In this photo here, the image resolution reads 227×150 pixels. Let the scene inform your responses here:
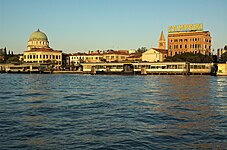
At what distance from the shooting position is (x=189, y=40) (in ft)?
432

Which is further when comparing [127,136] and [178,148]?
[127,136]

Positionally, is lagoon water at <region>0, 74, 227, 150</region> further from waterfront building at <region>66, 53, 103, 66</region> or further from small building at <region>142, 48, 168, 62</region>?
waterfront building at <region>66, 53, 103, 66</region>

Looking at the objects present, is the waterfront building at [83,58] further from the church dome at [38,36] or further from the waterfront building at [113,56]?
the church dome at [38,36]

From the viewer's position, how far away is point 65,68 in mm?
156625

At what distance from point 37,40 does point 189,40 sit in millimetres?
80996

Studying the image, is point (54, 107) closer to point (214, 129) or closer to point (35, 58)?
point (214, 129)

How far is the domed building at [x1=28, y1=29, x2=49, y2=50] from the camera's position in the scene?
171750mm

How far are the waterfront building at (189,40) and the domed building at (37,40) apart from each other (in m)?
70.0

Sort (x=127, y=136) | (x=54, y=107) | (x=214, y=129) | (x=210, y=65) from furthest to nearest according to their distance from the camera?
1. (x=210, y=65)
2. (x=54, y=107)
3. (x=214, y=129)
4. (x=127, y=136)

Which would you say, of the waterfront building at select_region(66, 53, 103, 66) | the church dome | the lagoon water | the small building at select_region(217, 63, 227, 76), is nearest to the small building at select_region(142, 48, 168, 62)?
the waterfront building at select_region(66, 53, 103, 66)

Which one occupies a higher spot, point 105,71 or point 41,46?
point 41,46

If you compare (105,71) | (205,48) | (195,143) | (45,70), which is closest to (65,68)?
(45,70)

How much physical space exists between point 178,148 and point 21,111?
1166 cm

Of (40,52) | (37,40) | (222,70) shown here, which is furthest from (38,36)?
(222,70)
